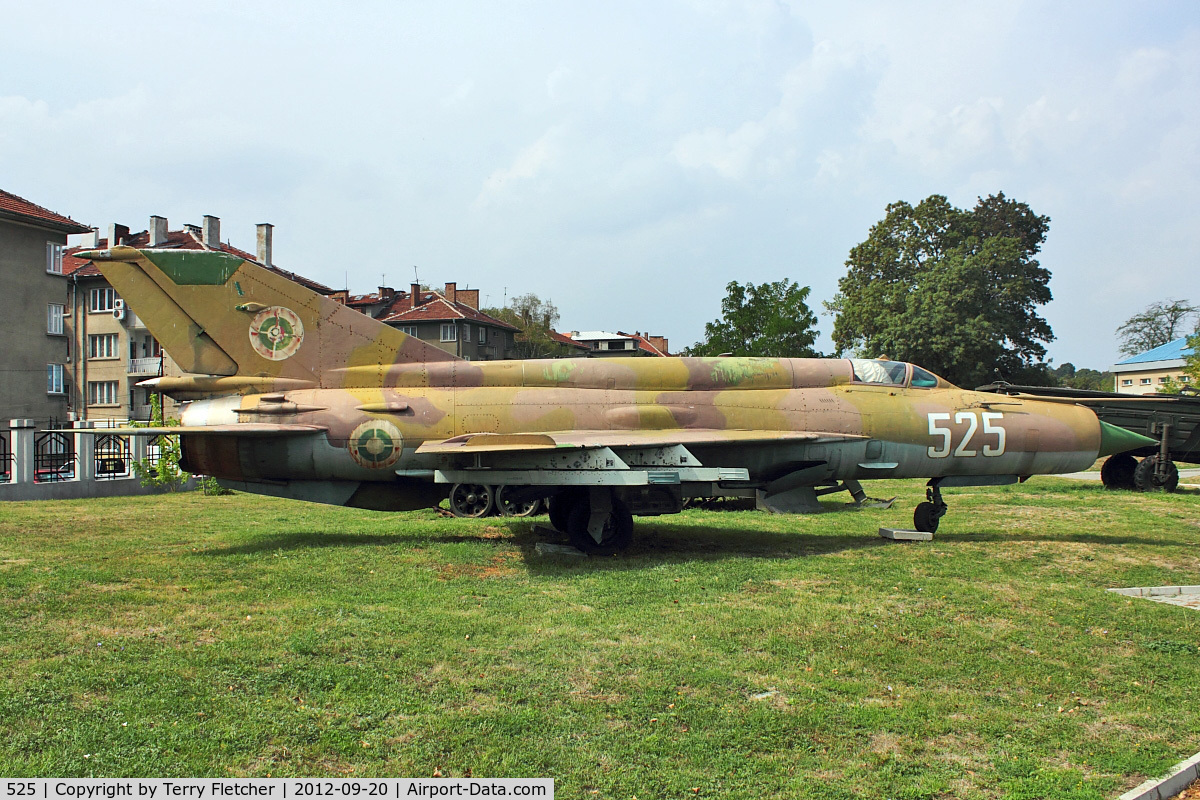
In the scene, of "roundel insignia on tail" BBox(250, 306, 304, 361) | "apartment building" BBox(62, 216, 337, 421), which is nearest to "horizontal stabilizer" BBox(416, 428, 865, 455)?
"roundel insignia on tail" BBox(250, 306, 304, 361)

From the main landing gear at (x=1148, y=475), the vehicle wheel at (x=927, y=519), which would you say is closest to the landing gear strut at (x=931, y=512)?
the vehicle wheel at (x=927, y=519)

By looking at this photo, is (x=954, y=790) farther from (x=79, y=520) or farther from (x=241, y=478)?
(x=79, y=520)

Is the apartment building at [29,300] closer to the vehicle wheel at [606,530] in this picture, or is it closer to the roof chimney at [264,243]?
the roof chimney at [264,243]

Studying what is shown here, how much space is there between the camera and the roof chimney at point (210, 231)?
1831 inches

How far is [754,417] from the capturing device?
38.6 ft

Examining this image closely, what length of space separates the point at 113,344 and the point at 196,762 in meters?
51.1

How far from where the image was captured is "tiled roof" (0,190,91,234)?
101 feet

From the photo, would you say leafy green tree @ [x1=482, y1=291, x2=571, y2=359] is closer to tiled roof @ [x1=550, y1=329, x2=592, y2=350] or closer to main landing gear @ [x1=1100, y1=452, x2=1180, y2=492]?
tiled roof @ [x1=550, y1=329, x2=592, y2=350]

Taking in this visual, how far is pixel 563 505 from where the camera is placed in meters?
11.6

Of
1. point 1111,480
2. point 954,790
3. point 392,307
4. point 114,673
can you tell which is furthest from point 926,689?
point 392,307

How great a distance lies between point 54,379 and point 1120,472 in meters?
43.4

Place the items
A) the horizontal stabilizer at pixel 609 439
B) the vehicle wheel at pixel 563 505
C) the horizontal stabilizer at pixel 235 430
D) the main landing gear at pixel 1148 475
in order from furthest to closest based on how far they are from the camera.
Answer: the main landing gear at pixel 1148 475, the vehicle wheel at pixel 563 505, the horizontal stabilizer at pixel 235 430, the horizontal stabilizer at pixel 609 439

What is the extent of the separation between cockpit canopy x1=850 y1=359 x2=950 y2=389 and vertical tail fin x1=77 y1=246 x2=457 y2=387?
6484 millimetres

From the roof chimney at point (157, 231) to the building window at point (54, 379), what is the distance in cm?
1028
